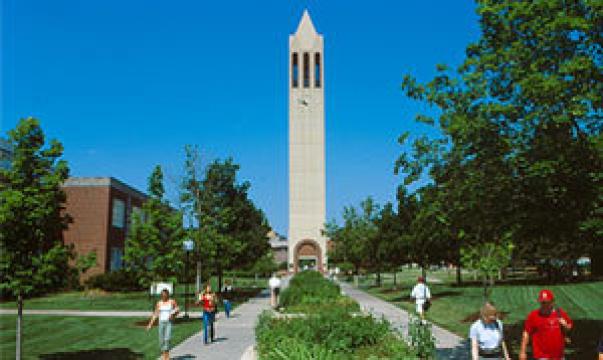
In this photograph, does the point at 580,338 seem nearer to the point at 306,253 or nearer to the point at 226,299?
the point at 226,299

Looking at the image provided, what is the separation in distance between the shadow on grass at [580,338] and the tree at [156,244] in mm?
11632

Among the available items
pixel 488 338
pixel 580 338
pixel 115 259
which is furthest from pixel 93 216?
pixel 488 338

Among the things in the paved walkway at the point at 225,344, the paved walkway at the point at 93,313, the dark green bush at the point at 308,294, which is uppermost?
the dark green bush at the point at 308,294

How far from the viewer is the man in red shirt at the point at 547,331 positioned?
7.54m

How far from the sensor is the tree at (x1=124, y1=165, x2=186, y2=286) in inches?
827

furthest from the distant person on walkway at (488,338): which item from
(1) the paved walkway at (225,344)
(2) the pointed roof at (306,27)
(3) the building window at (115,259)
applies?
(2) the pointed roof at (306,27)

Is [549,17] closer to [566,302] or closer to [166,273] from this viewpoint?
[166,273]

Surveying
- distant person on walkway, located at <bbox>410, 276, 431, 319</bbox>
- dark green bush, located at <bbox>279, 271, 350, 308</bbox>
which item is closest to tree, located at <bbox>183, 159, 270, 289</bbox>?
dark green bush, located at <bbox>279, 271, 350, 308</bbox>

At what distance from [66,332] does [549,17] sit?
1535cm

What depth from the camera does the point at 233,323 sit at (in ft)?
66.6

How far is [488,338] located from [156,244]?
609 inches

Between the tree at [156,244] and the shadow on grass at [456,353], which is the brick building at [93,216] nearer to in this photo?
the tree at [156,244]

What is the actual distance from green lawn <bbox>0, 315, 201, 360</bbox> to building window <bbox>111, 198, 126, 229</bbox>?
72.3 feet

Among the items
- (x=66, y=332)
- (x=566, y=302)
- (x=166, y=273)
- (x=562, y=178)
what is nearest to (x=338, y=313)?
(x=562, y=178)
